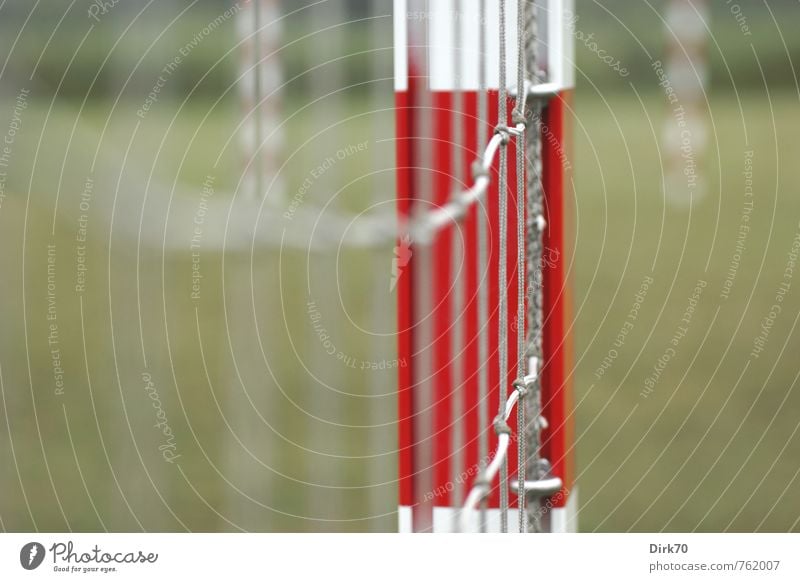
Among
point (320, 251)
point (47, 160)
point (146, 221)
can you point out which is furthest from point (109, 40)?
point (146, 221)

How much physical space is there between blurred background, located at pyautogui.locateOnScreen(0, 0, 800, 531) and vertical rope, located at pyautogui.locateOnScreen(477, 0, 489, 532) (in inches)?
22.9

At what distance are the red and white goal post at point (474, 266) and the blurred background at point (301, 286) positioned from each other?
0.58 m

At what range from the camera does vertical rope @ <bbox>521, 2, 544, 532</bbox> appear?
2.20 ft

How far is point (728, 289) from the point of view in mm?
4273

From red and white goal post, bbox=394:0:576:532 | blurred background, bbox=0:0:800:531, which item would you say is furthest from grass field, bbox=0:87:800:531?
red and white goal post, bbox=394:0:576:532

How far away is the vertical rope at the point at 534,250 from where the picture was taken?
0.67m

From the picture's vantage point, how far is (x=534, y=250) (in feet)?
2.24

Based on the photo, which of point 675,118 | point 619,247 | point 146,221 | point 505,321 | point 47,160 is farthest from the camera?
point 675,118

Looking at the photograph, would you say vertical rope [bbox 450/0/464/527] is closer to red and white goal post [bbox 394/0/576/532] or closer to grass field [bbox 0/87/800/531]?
red and white goal post [bbox 394/0/576/532]

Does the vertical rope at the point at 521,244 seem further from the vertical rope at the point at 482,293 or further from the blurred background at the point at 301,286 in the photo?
the blurred background at the point at 301,286

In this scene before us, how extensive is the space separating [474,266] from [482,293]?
0.07 ft

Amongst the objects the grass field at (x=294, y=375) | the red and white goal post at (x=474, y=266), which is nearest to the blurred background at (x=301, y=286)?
the grass field at (x=294, y=375)
